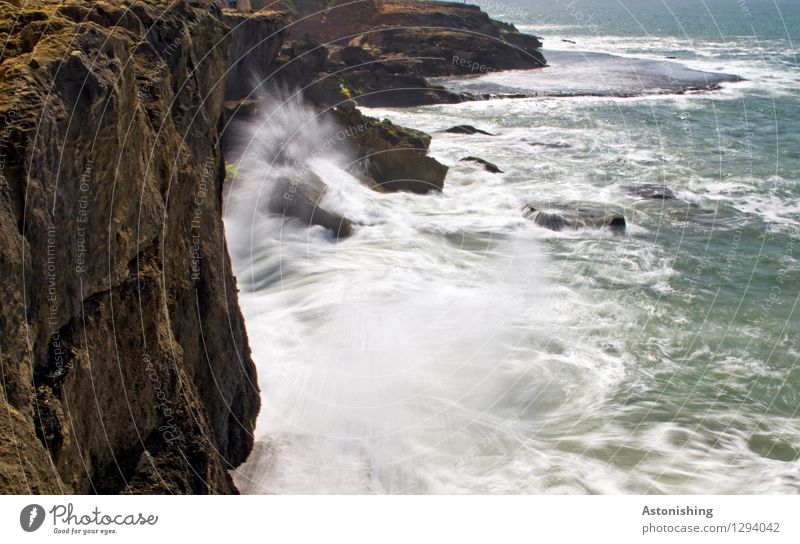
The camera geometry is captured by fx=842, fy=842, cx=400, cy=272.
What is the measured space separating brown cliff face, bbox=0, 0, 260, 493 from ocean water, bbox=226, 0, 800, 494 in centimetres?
232

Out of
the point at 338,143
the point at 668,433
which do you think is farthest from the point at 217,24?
the point at 338,143

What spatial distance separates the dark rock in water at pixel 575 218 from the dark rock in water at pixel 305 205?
578 centimetres

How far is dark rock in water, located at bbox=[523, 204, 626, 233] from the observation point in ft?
77.3

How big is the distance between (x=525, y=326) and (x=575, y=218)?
826 cm

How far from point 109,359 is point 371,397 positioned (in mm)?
6303

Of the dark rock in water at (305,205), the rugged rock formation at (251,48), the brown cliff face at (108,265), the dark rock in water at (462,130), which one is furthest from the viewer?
the dark rock in water at (462,130)

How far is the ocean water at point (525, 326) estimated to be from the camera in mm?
11469

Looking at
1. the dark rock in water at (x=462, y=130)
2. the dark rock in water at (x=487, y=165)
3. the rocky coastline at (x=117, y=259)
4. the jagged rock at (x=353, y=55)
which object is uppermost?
the jagged rock at (x=353, y=55)

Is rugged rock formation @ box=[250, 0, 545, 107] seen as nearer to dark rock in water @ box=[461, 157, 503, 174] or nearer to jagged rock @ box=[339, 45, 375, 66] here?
jagged rock @ box=[339, 45, 375, 66]

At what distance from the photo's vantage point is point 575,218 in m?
23.8

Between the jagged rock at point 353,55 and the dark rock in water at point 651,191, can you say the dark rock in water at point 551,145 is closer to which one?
the dark rock in water at point 651,191

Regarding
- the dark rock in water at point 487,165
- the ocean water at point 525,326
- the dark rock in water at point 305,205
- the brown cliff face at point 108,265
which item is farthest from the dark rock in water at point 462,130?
the brown cliff face at point 108,265

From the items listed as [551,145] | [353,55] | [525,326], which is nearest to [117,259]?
[525,326]

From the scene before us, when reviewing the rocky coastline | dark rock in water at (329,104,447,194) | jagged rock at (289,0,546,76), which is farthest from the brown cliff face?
jagged rock at (289,0,546,76)
